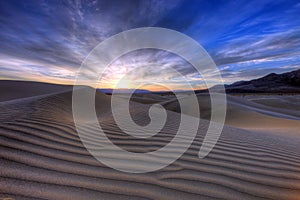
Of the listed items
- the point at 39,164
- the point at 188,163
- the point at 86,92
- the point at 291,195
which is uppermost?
the point at 86,92

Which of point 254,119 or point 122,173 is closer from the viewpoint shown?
point 122,173

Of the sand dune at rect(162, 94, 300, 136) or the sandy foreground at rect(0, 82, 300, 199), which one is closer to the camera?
the sandy foreground at rect(0, 82, 300, 199)

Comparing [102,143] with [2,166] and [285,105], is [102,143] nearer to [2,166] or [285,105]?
[2,166]

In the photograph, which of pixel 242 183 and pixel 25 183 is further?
pixel 242 183

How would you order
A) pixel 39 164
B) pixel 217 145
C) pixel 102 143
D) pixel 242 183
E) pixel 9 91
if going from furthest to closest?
1. pixel 9 91
2. pixel 217 145
3. pixel 102 143
4. pixel 242 183
5. pixel 39 164

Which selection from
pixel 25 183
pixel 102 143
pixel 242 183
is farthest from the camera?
pixel 102 143

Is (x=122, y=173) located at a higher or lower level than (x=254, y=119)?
higher

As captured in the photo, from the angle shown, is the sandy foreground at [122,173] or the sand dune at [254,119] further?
the sand dune at [254,119]

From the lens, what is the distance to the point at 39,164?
1.51 metres

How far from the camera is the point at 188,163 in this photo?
188cm

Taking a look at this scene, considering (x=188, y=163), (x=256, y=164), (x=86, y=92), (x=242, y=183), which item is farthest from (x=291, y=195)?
(x=86, y=92)

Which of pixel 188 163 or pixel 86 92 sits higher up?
pixel 86 92

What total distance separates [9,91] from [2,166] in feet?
36.1

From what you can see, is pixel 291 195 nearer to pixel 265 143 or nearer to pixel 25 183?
pixel 265 143
